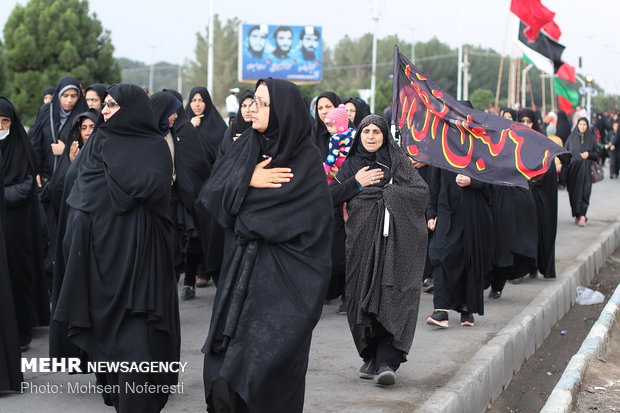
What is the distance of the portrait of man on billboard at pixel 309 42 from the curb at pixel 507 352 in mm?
41837

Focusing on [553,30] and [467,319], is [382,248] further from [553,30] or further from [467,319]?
[553,30]

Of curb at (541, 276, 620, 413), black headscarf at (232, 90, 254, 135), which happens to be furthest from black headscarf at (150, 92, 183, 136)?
curb at (541, 276, 620, 413)

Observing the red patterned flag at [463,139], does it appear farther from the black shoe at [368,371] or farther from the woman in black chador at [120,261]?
the woman in black chador at [120,261]

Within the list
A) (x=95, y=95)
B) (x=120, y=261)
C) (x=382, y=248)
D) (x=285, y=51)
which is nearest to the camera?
(x=120, y=261)

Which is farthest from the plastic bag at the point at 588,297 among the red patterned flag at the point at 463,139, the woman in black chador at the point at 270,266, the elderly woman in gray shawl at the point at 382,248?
the woman in black chador at the point at 270,266

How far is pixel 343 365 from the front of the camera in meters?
6.61

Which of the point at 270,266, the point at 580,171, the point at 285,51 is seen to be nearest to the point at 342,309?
the point at 270,266

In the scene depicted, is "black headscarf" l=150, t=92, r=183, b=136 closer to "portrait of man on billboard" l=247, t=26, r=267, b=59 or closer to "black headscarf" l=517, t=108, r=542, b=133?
"black headscarf" l=517, t=108, r=542, b=133

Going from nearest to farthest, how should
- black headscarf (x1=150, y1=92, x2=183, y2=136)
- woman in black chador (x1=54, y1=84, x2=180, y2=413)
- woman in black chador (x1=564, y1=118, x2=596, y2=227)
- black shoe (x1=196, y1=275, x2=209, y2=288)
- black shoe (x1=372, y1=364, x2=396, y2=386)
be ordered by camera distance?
woman in black chador (x1=54, y1=84, x2=180, y2=413) → black shoe (x1=372, y1=364, x2=396, y2=386) → black headscarf (x1=150, y1=92, x2=183, y2=136) → black shoe (x1=196, y1=275, x2=209, y2=288) → woman in black chador (x1=564, y1=118, x2=596, y2=227)

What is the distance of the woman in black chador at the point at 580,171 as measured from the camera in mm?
14875

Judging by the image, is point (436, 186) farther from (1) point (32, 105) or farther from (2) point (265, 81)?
(1) point (32, 105)

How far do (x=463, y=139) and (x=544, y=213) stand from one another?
3.22 m

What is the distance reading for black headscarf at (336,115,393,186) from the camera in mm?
6094

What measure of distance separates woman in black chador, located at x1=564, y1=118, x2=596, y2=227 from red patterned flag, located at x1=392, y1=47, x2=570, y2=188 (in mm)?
7632
